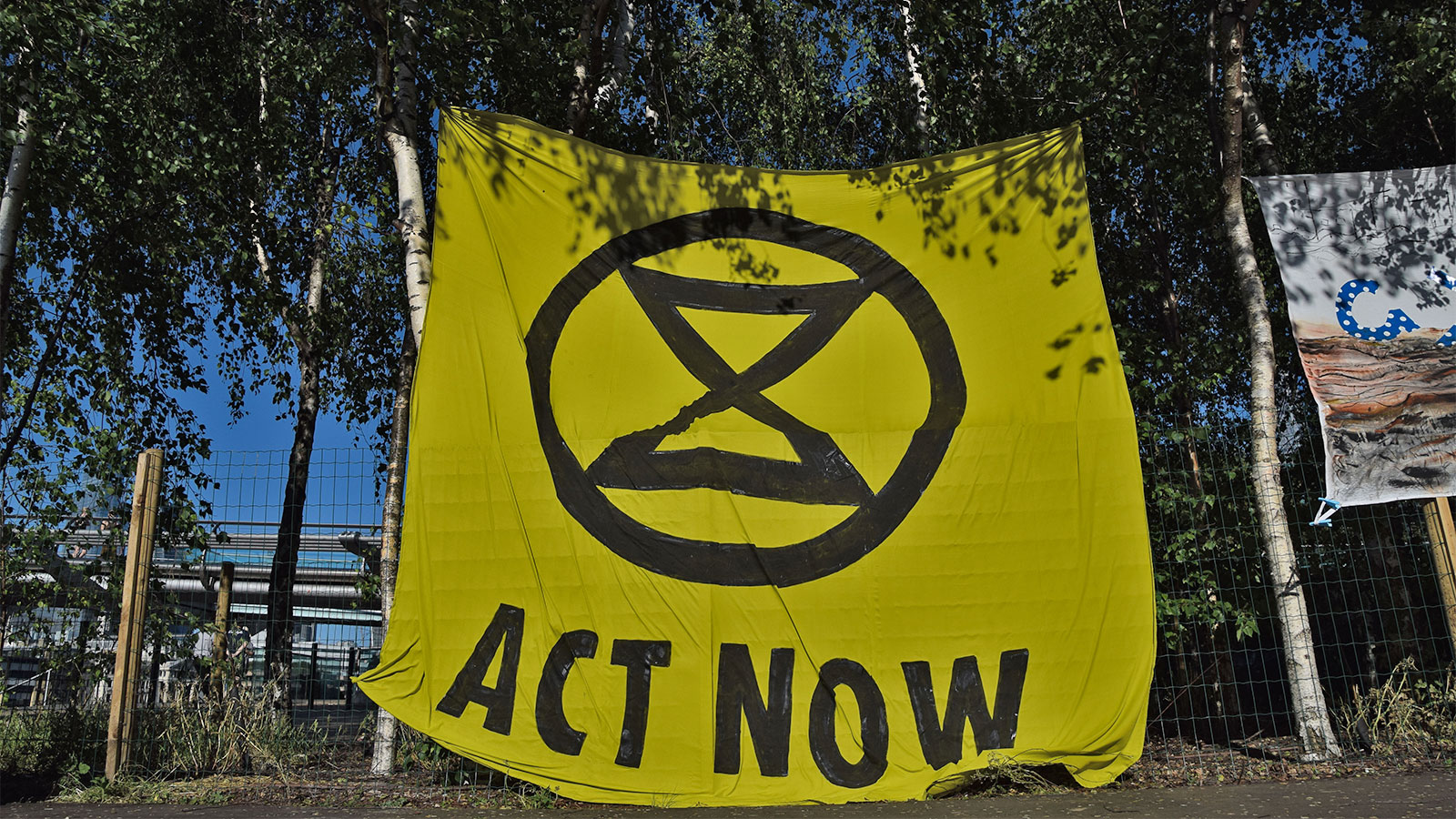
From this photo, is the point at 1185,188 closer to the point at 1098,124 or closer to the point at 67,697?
the point at 1098,124

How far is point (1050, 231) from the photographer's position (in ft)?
16.7

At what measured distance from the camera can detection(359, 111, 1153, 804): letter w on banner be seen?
4410 millimetres

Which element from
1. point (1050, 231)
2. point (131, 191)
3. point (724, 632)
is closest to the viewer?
point (724, 632)

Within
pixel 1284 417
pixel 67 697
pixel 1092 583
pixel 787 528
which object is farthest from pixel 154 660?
pixel 1284 417

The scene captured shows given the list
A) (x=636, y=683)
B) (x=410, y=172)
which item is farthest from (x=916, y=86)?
(x=636, y=683)

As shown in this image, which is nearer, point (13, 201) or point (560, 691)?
point (560, 691)

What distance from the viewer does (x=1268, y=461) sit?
5039 millimetres

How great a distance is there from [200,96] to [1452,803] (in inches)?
377

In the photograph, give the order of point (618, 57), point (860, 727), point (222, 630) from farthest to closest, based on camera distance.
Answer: point (618, 57) → point (222, 630) → point (860, 727)

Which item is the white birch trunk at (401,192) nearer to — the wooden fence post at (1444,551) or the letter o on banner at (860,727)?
the letter o on banner at (860,727)

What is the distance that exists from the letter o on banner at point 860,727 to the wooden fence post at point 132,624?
3.61 metres

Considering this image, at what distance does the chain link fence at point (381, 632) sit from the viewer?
16.0 ft

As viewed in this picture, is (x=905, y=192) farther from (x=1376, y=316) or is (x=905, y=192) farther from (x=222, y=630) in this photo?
(x=222, y=630)

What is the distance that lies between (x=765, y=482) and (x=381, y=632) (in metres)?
3.02
